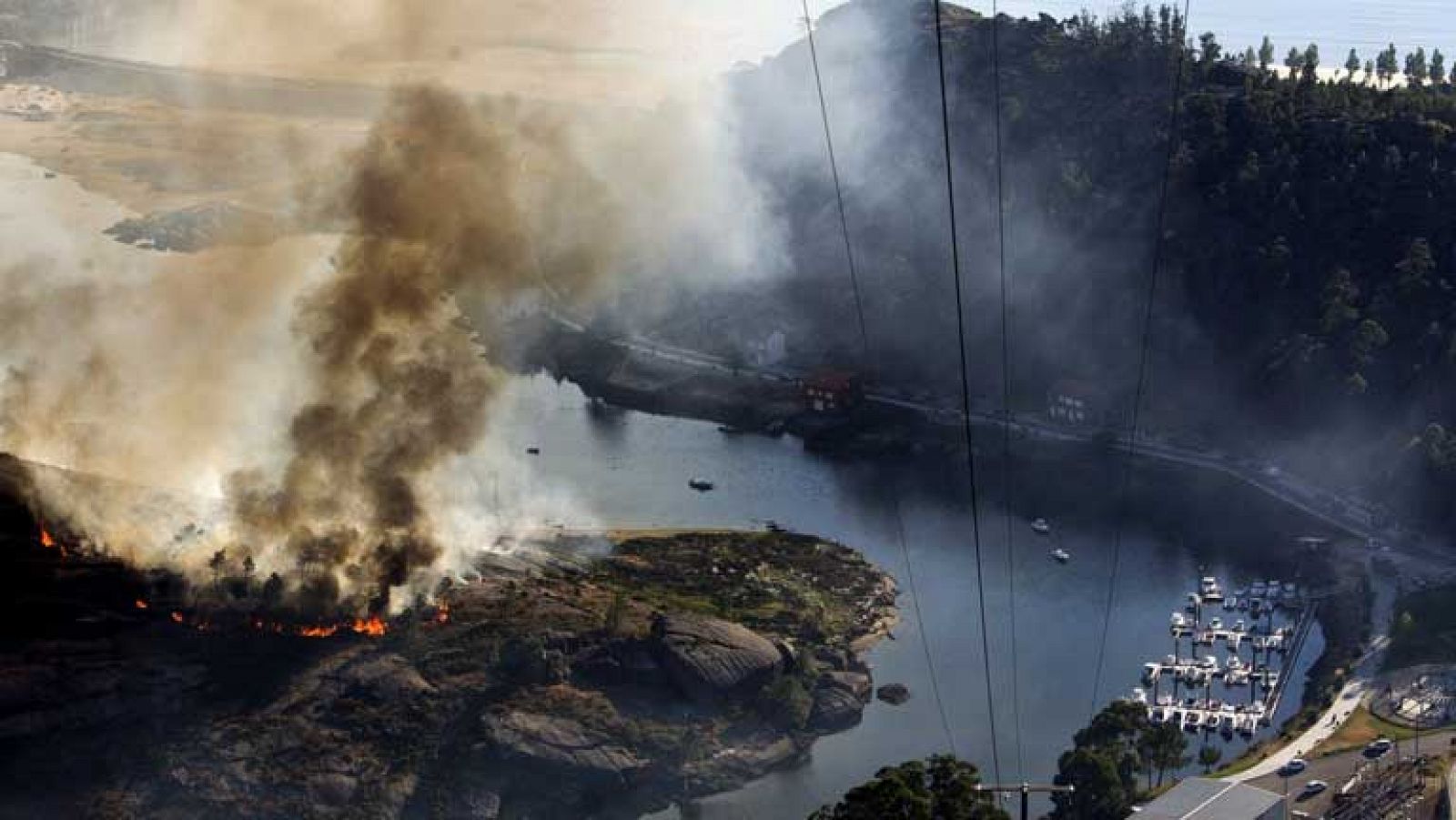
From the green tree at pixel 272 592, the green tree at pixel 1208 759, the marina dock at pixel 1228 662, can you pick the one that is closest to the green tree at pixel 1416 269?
the marina dock at pixel 1228 662

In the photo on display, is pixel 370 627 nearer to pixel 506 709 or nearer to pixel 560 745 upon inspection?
pixel 506 709

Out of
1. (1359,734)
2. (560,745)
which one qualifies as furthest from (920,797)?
(1359,734)

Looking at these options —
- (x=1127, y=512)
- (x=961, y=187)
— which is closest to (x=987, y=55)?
(x=961, y=187)

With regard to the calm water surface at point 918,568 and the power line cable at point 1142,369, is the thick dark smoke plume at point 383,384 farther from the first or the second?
the power line cable at point 1142,369

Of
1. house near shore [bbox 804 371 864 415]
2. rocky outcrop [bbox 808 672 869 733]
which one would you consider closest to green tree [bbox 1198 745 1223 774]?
rocky outcrop [bbox 808 672 869 733]

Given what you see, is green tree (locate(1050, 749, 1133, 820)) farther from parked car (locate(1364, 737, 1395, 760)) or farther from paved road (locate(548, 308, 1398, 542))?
paved road (locate(548, 308, 1398, 542))
